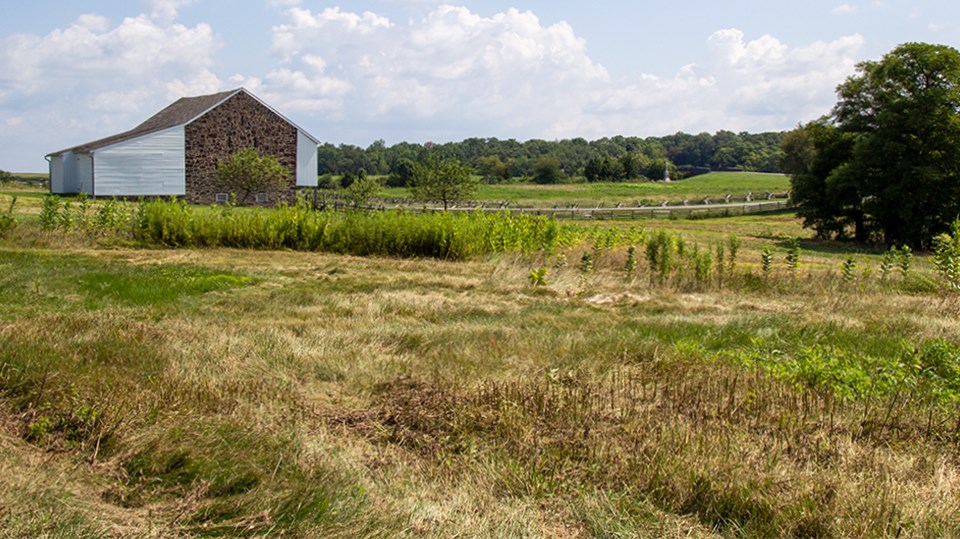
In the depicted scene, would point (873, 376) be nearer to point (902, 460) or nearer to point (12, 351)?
point (902, 460)

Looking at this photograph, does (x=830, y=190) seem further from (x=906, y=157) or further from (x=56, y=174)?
(x=56, y=174)

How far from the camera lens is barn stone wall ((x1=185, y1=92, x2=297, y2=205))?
4734 cm

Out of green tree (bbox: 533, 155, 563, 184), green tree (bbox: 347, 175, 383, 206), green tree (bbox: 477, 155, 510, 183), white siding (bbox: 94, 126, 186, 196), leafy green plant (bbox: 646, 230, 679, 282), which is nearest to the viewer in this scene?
leafy green plant (bbox: 646, 230, 679, 282)

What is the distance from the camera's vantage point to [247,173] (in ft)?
153

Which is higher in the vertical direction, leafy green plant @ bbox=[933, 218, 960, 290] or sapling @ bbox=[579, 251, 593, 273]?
leafy green plant @ bbox=[933, 218, 960, 290]

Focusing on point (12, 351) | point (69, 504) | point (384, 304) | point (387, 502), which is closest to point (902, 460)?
point (387, 502)

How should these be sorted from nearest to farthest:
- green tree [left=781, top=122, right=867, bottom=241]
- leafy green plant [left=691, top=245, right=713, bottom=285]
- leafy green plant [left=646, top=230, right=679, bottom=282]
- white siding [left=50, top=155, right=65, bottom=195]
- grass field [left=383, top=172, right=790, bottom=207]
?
leafy green plant [left=691, top=245, right=713, bottom=285], leafy green plant [left=646, top=230, right=679, bottom=282], green tree [left=781, top=122, right=867, bottom=241], white siding [left=50, top=155, right=65, bottom=195], grass field [left=383, top=172, right=790, bottom=207]

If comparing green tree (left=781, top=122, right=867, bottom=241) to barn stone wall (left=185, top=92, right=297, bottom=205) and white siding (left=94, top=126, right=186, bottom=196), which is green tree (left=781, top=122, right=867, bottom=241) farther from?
white siding (left=94, top=126, right=186, bottom=196)

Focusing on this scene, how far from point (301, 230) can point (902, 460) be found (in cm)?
1538

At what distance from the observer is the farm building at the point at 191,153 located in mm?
44625

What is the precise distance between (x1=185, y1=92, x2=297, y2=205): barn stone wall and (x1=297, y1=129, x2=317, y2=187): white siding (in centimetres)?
85

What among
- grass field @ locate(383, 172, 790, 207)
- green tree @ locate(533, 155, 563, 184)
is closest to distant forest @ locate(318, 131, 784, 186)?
green tree @ locate(533, 155, 563, 184)

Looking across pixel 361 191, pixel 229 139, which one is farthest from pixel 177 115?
pixel 361 191

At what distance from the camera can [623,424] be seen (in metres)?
5.20
